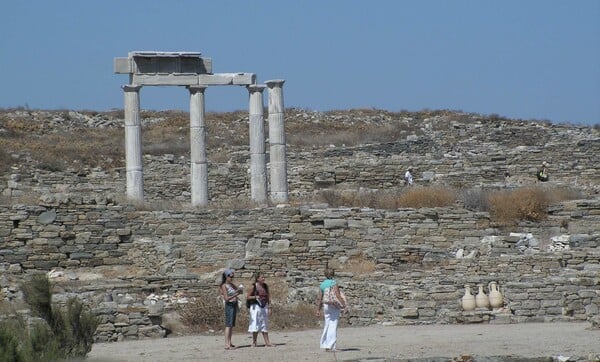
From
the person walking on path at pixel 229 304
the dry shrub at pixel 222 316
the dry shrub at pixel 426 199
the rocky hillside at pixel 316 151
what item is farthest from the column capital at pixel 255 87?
the person walking on path at pixel 229 304

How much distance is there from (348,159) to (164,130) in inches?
562

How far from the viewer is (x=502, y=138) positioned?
187 feet

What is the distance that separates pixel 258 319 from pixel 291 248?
31.6 feet

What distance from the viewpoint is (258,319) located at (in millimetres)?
21719

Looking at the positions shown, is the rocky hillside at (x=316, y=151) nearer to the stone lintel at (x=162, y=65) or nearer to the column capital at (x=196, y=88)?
the column capital at (x=196, y=88)

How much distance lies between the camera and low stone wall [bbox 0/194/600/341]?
1030 inches

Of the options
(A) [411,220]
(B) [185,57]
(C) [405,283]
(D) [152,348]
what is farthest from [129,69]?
(D) [152,348]

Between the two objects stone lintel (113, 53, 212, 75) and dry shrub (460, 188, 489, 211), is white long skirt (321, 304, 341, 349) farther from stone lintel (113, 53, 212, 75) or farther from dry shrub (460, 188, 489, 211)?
stone lintel (113, 53, 212, 75)

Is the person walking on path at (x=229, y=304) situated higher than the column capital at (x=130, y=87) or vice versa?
the column capital at (x=130, y=87)

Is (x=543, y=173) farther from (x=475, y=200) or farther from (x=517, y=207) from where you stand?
(x=517, y=207)

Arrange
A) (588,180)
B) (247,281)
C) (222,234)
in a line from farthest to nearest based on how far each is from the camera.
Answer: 1. (588,180)
2. (222,234)
3. (247,281)

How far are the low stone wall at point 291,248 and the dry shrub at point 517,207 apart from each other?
0.28m

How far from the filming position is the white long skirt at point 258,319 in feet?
71.1

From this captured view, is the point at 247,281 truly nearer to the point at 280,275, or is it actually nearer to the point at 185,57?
the point at 280,275
